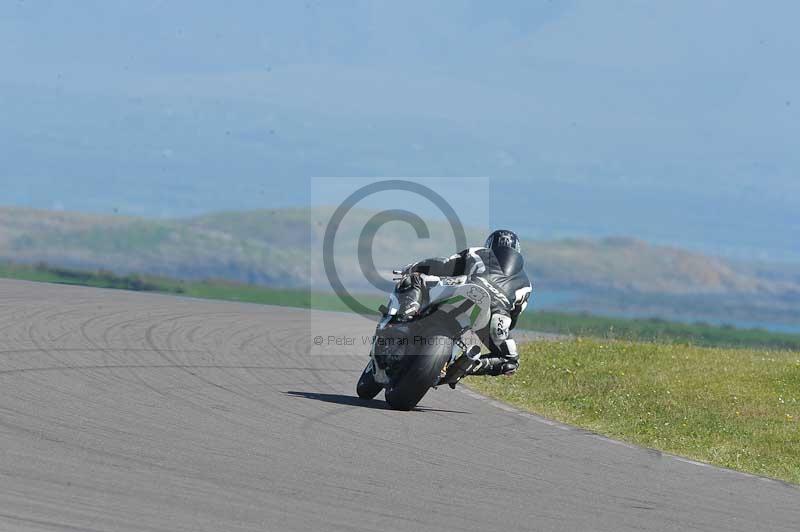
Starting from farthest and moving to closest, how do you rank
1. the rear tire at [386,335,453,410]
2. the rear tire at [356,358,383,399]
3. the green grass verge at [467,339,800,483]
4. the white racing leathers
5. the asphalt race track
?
the rear tire at [356,358,383,399], the white racing leathers, the green grass verge at [467,339,800,483], the rear tire at [386,335,453,410], the asphalt race track

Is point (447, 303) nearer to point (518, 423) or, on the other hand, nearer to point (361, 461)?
point (518, 423)

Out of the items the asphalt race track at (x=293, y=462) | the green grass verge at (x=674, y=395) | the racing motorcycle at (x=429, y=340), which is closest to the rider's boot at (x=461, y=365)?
the racing motorcycle at (x=429, y=340)

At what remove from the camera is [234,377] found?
621 inches

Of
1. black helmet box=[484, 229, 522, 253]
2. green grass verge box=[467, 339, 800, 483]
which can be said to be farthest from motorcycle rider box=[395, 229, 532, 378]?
green grass verge box=[467, 339, 800, 483]

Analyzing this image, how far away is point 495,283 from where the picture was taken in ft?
46.8

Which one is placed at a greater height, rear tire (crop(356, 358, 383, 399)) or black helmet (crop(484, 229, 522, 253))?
black helmet (crop(484, 229, 522, 253))

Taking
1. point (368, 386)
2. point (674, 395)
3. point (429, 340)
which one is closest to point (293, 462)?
point (429, 340)

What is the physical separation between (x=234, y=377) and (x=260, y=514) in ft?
25.3

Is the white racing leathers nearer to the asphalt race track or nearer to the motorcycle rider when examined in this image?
the motorcycle rider

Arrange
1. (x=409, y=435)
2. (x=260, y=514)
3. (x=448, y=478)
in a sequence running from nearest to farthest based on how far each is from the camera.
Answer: (x=260, y=514) → (x=448, y=478) → (x=409, y=435)

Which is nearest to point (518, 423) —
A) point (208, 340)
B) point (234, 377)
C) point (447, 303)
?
point (447, 303)

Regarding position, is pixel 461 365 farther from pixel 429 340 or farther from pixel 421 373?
pixel 429 340

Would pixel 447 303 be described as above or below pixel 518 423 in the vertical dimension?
above

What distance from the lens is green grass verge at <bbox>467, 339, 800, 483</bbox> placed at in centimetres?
1365
